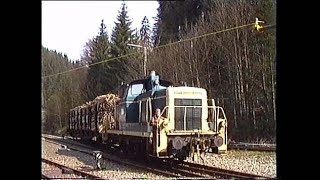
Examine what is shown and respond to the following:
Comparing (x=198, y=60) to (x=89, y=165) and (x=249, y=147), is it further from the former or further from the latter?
(x=89, y=165)

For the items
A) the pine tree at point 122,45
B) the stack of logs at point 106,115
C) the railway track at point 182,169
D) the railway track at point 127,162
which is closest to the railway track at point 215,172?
the railway track at point 182,169

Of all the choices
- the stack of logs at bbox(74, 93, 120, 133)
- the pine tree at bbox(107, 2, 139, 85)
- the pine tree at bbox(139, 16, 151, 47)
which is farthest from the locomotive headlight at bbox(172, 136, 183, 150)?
the pine tree at bbox(139, 16, 151, 47)

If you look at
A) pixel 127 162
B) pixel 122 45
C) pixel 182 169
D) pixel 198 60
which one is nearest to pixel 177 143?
pixel 182 169

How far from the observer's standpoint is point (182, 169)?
370 cm

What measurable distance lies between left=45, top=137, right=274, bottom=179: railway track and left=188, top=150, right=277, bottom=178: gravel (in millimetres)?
99

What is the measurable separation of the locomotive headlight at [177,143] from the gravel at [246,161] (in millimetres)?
164

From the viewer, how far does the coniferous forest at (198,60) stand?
9.57 ft

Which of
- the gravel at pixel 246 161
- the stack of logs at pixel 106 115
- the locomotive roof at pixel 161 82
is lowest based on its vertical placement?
the gravel at pixel 246 161

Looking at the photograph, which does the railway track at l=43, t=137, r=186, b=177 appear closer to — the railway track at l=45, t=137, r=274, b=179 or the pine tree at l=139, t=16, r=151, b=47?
the railway track at l=45, t=137, r=274, b=179

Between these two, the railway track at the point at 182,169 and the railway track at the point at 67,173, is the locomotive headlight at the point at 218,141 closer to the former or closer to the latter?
the railway track at the point at 182,169

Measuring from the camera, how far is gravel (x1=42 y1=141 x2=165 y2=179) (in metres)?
3.21
